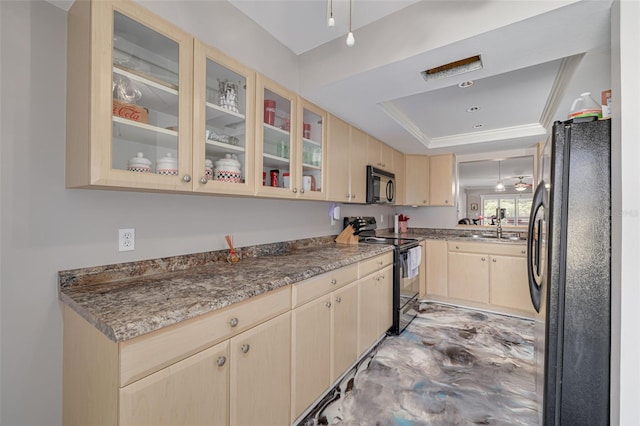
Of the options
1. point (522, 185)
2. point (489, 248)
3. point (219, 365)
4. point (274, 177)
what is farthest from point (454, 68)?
point (522, 185)

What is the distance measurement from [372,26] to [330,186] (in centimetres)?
117

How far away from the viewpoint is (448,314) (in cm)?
331

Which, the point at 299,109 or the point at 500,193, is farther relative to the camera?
the point at 500,193

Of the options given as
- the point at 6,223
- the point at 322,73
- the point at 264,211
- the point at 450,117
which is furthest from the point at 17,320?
the point at 450,117

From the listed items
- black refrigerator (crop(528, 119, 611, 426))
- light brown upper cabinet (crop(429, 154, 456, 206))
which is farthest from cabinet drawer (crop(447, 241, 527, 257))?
black refrigerator (crop(528, 119, 611, 426))

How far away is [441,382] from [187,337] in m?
1.87

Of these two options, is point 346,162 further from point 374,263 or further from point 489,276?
point 489,276

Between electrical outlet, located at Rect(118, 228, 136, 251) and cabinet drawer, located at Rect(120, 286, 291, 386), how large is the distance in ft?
2.19

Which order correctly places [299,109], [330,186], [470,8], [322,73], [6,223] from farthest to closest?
[330,186] → [299,109] → [322,73] → [470,8] → [6,223]

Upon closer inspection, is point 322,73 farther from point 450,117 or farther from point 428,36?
point 450,117

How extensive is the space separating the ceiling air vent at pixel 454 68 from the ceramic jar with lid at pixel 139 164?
1680 millimetres

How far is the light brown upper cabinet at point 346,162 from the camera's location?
7.90 feet

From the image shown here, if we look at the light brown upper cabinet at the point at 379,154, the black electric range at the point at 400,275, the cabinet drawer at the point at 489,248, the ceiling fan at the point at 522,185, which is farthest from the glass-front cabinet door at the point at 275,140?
A: the ceiling fan at the point at 522,185

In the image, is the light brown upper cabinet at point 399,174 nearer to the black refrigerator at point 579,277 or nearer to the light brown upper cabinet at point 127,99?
the black refrigerator at point 579,277
